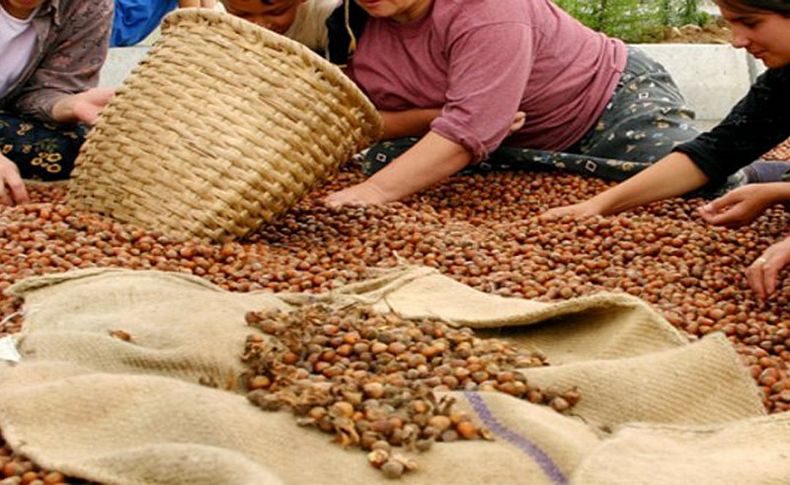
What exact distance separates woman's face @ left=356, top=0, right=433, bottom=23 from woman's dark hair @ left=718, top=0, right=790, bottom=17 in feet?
3.91

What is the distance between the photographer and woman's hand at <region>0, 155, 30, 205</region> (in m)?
3.70

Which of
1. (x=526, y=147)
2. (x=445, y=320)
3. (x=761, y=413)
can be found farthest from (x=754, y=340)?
(x=526, y=147)

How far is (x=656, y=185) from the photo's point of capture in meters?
3.79

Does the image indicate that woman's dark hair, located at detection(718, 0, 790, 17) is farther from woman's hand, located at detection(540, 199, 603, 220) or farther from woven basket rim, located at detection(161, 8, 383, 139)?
woven basket rim, located at detection(161, 8, 383, 139)

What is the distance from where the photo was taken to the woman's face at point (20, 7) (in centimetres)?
394

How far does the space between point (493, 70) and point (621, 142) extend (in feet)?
2.21

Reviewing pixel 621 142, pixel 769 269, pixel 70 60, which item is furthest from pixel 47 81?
pixel 769 269

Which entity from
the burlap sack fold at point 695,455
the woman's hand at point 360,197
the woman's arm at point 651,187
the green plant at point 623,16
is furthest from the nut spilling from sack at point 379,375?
the green plant at point 623,16

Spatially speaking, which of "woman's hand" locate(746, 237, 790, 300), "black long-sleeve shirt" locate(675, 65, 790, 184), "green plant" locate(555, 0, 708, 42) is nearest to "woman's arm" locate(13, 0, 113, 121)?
"black long-sleeve shirt" locate(675, 65, 790, 184)

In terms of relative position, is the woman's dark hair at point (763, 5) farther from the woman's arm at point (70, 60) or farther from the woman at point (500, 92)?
the woman's arm at point (70, 60)

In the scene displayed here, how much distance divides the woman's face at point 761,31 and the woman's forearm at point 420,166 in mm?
1069

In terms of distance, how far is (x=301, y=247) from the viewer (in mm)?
3504

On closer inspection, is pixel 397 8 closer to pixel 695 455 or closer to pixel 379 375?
pixel 379 375

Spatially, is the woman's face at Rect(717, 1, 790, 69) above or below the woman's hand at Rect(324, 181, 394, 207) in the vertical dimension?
above
